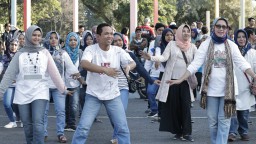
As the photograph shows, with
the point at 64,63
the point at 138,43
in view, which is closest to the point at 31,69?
the point at 64,63

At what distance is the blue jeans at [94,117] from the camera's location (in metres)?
8.08

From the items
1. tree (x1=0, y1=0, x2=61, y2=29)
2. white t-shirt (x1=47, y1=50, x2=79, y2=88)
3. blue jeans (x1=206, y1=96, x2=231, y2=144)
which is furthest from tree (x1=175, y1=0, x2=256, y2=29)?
blue jeans (x1=206, y1=96, x2=231, y2=144)

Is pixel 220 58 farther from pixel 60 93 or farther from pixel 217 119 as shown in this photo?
pixel 60 93

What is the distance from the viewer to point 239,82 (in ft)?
35.9

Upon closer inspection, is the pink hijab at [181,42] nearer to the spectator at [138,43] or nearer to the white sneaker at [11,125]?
the white sneaker at [11,125]

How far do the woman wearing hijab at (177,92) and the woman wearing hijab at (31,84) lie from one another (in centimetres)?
275

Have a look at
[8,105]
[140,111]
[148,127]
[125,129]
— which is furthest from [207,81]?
[140,111]

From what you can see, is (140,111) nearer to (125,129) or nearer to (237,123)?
(237,123)

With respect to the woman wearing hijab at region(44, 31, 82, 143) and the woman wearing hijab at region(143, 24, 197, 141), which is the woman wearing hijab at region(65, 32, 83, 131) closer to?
the woman wearing hijab at region(44, 31, 82, 143)

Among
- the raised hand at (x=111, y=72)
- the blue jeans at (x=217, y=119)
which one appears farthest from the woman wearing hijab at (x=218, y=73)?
the raised hand at (x=111, y=72)

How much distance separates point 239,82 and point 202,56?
7.10 ft

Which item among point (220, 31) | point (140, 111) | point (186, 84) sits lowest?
point (140, 111)

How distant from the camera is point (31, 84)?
335 inches

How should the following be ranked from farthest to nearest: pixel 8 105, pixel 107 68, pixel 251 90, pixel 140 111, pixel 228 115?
pixel 140 111 → pixel 8 105 → pixel 251 90 → pixel 228 115 → pixel 107 68
